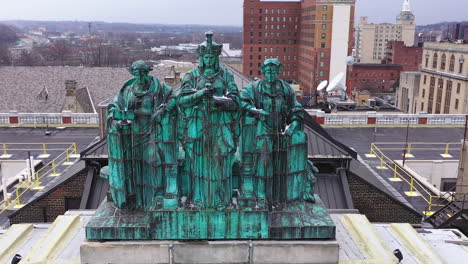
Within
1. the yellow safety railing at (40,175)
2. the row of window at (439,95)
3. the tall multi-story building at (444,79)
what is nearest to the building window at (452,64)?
the tall multi-story building at (444,79)

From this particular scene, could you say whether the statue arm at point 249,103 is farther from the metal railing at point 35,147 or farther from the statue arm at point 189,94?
the metal railing at point 35,147

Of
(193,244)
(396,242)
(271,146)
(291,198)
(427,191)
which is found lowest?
(427,191)

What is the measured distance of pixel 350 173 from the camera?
67.8 feet

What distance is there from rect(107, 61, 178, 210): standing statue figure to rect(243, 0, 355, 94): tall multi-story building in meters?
105

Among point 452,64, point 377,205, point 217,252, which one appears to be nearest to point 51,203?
point 217,252

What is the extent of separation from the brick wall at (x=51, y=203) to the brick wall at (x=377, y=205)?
41.4 feet

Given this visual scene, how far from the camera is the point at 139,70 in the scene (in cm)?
1312

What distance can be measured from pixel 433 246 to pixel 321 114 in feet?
79.7

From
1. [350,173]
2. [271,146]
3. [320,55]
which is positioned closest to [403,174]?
[350,173]

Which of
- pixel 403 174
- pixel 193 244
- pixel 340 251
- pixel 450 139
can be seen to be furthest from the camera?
pixel 450 139

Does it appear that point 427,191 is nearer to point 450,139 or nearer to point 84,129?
point 450,139

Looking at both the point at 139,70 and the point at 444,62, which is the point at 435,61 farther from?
the point at 139,70

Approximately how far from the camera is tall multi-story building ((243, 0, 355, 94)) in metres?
113

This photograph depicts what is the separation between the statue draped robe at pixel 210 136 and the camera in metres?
12.8
